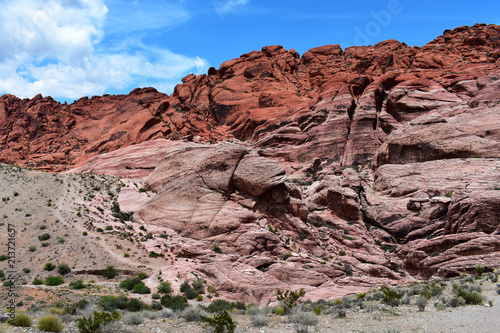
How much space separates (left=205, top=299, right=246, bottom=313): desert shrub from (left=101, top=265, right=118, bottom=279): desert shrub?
7.94 m

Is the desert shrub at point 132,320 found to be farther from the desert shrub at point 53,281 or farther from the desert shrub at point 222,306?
the desert shrub at point 53,281

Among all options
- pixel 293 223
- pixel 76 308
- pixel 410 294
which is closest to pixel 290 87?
pixel 293 223

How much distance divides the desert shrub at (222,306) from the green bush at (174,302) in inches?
58.0

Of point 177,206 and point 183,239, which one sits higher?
point 177,206

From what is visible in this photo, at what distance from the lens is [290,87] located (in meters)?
78.5

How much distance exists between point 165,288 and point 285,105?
52230 millimetres

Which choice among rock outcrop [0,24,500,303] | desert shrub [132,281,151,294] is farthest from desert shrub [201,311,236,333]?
rock outcrop [0,24,500,303]

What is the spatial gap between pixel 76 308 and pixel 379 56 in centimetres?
8472

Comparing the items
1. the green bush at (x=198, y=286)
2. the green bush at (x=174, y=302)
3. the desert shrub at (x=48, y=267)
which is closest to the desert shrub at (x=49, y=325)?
the green bush at (x=174, y=302)

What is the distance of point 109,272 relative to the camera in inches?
927

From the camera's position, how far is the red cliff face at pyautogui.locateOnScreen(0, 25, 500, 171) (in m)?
55.1

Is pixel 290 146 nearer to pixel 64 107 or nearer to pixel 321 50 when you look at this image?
pixel 321 50

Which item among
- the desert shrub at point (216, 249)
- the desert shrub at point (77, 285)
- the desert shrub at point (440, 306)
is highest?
the desert shrub at point (216, 249)

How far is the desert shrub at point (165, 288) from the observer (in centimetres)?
2123
